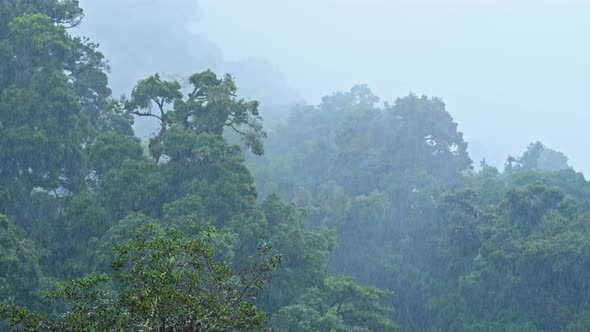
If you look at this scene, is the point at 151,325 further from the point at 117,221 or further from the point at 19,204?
the point at 19,204

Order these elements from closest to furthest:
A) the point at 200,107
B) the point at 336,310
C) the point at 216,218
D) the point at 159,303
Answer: the point at 159,303 < the point at 336,310 < the point at 216,218 < the point at 200,107

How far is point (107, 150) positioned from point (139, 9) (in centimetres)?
7835

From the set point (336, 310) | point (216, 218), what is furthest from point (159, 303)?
point (336, 310)

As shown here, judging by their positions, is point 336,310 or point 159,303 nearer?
point 159,303

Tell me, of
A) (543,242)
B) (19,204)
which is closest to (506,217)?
(543,242)

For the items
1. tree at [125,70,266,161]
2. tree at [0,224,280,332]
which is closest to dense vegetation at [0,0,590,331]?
tree at [125,70,266,161]

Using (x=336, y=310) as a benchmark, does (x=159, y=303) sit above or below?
below

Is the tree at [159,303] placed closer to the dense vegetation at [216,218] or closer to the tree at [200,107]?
the dense vegetation at [216,218]

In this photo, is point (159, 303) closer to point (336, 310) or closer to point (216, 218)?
point (216, 218)

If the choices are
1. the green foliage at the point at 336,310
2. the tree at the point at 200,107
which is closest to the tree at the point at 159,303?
the green foliage at the point at 336,310

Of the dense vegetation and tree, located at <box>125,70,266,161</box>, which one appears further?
tree, located at <box>125,70,266,161</box>

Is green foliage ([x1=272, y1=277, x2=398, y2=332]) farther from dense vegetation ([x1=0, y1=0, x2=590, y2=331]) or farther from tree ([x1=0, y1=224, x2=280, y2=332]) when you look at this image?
tree ([x1=0, y1=224, x2=280, y2=332])

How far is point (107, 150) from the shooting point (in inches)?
1024

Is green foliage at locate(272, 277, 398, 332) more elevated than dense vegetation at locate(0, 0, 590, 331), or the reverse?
dense vegetation at locate(0, 0, 590, 331)
